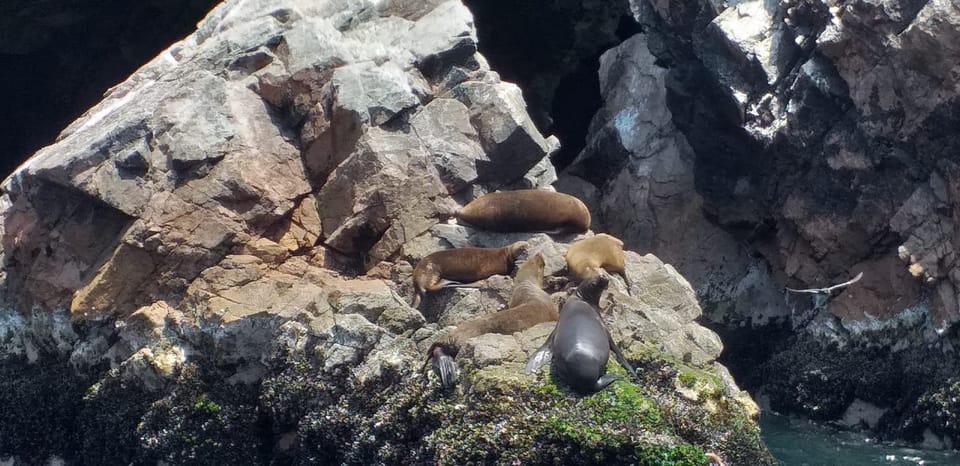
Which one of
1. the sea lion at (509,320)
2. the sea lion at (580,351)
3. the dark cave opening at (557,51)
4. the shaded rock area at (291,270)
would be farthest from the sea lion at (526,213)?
the dark cave opening at (557,51)

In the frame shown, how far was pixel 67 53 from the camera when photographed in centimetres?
1612

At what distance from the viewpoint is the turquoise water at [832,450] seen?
10.2 metres

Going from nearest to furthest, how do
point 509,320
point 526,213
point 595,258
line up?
point 509,320
point 595,258
point 526,213

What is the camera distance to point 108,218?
9695mm

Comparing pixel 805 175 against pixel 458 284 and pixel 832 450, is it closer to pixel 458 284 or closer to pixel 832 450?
pixel 832 450

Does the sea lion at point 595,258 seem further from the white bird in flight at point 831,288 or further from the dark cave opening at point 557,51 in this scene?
the dark cave opening at point 557,51

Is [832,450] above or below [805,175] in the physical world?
below

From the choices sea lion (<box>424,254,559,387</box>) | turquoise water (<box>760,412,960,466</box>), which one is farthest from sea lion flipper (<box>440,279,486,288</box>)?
turquoise water (<box>760,412,960,466</box>)

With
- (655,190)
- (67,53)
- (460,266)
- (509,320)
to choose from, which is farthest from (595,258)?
(67,53)

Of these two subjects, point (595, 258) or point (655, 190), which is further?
point (655, 190)

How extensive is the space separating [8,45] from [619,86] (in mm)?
7948

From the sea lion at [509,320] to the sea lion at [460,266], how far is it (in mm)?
488

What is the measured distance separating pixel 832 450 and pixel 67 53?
11.2 meters

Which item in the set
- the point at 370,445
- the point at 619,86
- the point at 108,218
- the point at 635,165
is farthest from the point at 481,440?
the point at 619,86
